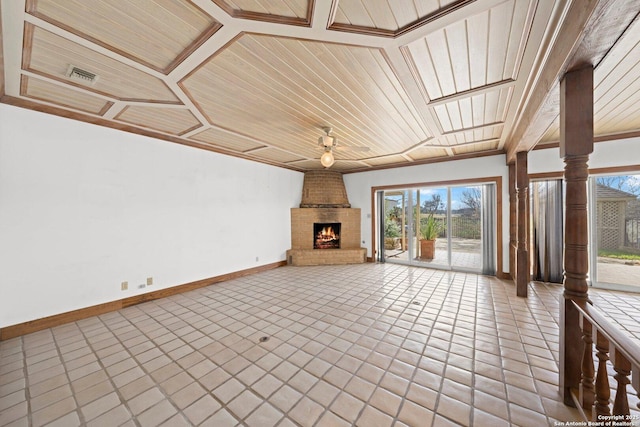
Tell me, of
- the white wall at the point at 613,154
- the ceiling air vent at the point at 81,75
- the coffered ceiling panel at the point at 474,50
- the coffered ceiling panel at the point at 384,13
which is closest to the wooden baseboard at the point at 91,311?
the ceiling air vent at the point at 81,75

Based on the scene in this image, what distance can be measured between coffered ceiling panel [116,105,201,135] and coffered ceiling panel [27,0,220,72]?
1220 millimetres

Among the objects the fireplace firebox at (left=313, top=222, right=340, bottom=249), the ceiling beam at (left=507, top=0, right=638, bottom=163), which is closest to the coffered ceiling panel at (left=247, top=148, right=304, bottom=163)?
the fireplace firebox at (left=313, top=222, right=340, bottom=249)

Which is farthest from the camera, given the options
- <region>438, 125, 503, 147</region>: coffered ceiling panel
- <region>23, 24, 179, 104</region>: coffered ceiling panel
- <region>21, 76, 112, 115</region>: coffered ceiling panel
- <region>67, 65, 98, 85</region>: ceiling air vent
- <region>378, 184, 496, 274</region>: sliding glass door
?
<region>378, 184, 496, 274</region>: sliding glass door

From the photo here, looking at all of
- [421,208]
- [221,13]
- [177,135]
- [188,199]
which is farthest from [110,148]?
[421,208]

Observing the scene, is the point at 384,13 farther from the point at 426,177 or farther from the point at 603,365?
the point at 426,177

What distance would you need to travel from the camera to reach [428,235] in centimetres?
619

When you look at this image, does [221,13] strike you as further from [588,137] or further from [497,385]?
[497,385]

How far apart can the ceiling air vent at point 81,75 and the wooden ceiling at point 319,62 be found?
0.6 inches

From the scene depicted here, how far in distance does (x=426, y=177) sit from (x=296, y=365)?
16.8 feet

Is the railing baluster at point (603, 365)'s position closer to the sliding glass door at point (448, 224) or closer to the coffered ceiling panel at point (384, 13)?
the coffered ceiling panel at point (384, 13)

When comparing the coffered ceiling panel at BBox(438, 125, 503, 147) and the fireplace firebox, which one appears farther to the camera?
the fireplace firebox

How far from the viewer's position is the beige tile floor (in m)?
1.65

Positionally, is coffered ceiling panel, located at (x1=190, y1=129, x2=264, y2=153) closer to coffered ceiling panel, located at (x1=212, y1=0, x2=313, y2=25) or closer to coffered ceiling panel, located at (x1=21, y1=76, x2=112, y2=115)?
coffered ceiling panel, located at (x1=21, y1=76, x2=112, y2=115)

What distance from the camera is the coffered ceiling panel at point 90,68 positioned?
5.85ft
